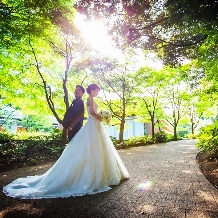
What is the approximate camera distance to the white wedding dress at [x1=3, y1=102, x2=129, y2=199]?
396 centimetres

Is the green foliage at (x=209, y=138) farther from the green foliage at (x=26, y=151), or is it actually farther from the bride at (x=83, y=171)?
the green foliage at (x=26, y=151)

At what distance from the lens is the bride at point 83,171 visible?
13.0ft

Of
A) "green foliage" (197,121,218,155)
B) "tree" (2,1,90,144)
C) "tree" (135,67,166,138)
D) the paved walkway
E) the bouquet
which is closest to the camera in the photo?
the paved walkway

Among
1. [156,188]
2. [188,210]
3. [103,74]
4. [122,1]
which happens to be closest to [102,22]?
[122,1]

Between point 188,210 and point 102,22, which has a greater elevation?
point 102,22

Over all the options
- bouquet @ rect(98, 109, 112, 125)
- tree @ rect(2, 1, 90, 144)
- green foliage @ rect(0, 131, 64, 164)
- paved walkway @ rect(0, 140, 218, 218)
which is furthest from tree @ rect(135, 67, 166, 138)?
paved walkway @ rect(0, 140, 218, 218)

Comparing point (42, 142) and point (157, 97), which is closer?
point (42, 142)

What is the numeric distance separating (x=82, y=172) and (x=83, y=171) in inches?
1.1

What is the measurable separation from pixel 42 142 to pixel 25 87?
374cm

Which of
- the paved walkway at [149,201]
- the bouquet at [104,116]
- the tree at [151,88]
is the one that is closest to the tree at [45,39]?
the bouquet at [104,116]

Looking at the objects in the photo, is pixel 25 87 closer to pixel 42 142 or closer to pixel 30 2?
pixel 42 142

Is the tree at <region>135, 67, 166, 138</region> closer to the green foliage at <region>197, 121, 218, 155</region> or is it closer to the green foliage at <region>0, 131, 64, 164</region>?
the green foliage at <region>0, 131, 64, 164</region>

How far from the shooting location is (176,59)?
673 centimetres

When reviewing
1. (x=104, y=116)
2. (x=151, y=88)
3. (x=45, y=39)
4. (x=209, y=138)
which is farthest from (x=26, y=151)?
(x=151, y=88)
